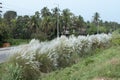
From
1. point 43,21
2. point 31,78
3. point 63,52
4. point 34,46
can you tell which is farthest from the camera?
point 43,21

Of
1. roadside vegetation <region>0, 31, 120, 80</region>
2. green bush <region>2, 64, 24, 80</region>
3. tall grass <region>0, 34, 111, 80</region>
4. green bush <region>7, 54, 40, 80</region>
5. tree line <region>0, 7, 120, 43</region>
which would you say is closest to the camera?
green bush <region>2, 64, 24, 80</region>

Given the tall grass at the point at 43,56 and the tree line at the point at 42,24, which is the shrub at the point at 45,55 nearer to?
the tall grass at the point at 43,56

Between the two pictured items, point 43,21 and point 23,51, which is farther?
point 43,21

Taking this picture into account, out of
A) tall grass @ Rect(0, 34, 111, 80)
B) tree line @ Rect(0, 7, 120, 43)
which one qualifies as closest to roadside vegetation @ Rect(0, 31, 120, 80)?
tall grass @ Rect(0, 34, 111, 80)

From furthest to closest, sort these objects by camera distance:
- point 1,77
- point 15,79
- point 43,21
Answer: point 43,21
point 1,77
point 15,79

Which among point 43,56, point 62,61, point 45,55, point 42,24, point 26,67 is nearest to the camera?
point 26,67

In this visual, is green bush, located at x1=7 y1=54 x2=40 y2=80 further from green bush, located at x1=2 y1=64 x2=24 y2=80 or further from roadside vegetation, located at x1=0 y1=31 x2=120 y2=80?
green bush, located at x1=2 y1=64 x2=24 y2=80

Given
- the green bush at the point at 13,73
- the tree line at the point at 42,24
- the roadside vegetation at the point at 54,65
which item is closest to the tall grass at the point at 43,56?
the roadside vegetation at the point at 54,65

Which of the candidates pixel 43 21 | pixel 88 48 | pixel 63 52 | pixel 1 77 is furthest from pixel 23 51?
pixel 43 21

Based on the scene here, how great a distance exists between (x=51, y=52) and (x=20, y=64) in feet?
9.19

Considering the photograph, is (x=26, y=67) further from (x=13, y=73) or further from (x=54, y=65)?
(x=54, y=65)

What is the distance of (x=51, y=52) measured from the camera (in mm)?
12852

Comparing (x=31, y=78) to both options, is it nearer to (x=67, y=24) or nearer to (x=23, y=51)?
(x=23, y=51)

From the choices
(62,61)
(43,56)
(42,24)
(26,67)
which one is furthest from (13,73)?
(42,24)
